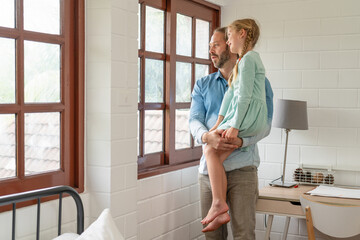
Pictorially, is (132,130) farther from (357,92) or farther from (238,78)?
(357,92)

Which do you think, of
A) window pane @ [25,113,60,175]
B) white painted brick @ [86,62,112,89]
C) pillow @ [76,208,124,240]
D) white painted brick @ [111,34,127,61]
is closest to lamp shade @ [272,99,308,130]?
white painted brick @ [111,34,127,61]

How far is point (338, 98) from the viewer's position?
388cm

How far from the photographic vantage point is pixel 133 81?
2814 mm

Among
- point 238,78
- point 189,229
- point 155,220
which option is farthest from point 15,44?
point 189,229

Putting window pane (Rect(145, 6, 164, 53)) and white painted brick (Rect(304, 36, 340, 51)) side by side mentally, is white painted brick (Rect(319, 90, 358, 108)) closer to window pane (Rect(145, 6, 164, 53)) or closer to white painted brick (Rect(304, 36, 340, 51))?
white painted brick (Rect(304, 36, 340, 51))

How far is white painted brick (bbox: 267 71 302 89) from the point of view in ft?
13.1

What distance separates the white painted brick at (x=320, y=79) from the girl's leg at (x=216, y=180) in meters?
1.31

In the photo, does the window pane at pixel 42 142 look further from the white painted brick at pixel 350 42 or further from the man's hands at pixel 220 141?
the white painted brick at pixel 350 42

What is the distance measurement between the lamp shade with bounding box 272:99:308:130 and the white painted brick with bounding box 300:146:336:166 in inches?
14.1

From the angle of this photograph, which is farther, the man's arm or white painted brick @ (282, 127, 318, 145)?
white painted brick @ (282, 127, 318, 145)

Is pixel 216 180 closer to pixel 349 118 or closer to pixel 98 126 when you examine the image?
pixel 98 126

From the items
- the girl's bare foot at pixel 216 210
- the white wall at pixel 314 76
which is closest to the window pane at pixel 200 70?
the white wall at pixel 314 76

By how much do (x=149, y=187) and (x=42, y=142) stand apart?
3.26ft

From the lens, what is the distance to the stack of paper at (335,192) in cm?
334
